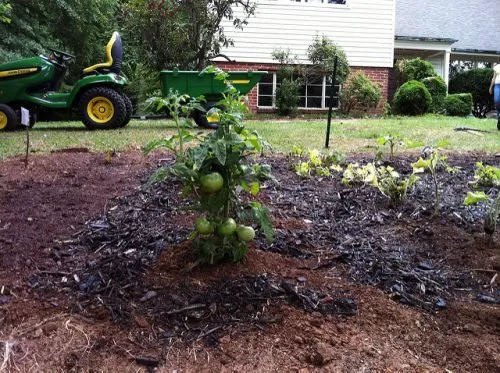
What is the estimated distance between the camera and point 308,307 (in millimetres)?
2166

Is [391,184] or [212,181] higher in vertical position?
[212,181]

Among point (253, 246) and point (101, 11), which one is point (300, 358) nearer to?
point (253, 246)

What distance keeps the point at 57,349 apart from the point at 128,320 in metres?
0.28

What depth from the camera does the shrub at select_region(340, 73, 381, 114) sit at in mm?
13625

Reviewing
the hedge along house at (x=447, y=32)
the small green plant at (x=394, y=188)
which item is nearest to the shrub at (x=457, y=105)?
the hedge along house at (x=447, y=32)

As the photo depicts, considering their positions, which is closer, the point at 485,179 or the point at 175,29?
the point at 485,179

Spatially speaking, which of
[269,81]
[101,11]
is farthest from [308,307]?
[101,11]

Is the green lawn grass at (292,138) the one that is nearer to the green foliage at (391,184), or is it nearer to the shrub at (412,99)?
the green foliage at (391,184)

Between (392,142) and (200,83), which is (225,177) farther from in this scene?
(200,83)

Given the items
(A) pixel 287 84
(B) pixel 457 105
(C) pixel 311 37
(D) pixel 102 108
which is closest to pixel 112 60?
(D) pixel 102 108

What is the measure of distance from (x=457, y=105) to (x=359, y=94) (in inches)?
133

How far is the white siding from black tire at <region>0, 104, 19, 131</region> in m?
6.41

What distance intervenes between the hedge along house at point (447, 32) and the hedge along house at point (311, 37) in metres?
2.20

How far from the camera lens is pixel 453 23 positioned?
19.5 metres
